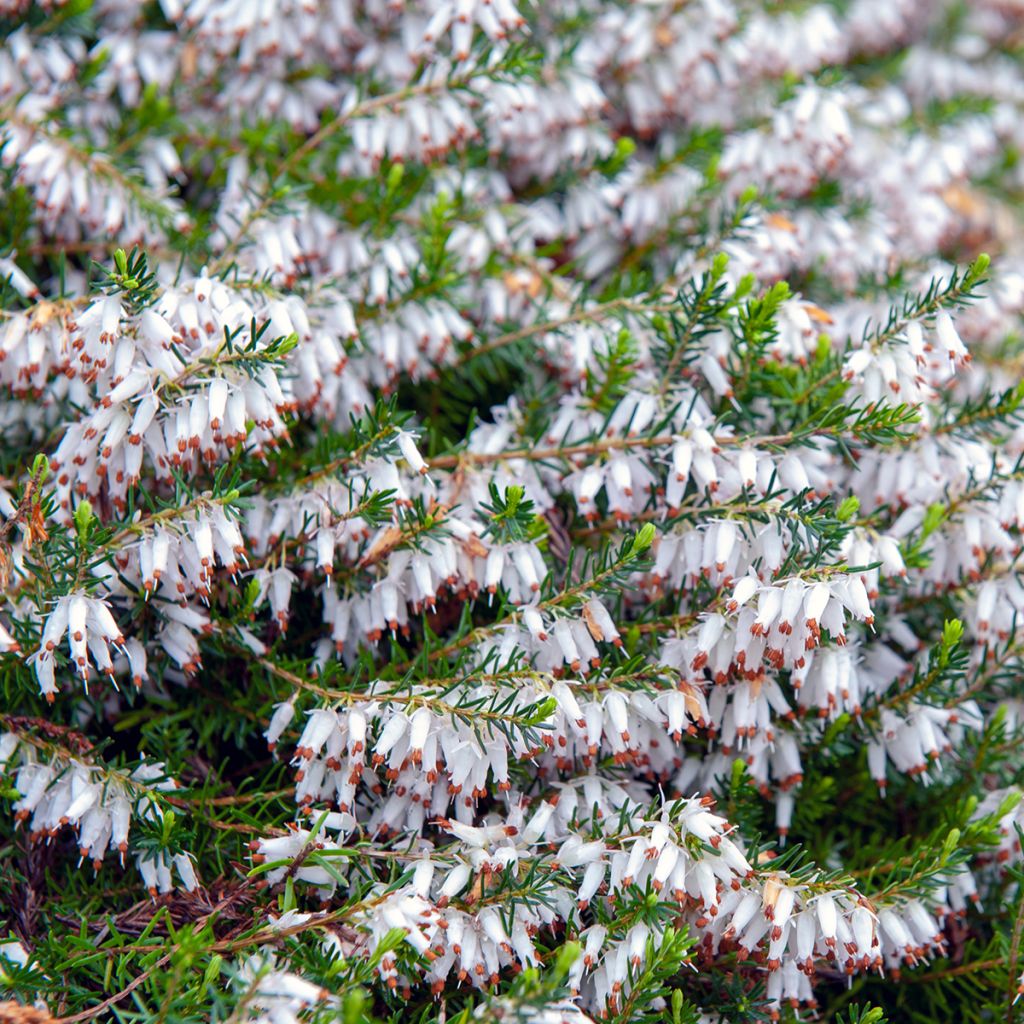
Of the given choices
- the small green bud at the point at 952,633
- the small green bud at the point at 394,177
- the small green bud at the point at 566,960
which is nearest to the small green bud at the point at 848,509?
the small green bud at the point at 952,633

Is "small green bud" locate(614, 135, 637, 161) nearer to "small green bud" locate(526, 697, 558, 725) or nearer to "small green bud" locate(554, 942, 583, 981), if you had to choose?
"small green bud" locate(526, 697, 558, 725)

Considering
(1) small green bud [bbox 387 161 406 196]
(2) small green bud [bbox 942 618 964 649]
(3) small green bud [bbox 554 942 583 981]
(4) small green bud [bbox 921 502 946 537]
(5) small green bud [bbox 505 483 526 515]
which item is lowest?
(2) small green bud [bbox 942 618 964 649]

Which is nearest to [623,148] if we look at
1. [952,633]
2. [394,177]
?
[394,177]

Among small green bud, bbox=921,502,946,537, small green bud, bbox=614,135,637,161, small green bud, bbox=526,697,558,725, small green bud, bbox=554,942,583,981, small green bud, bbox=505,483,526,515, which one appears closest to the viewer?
small green bud, bbox=554,942,583,981

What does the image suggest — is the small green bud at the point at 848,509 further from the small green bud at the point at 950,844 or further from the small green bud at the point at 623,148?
the small green bud at the point at 623,148

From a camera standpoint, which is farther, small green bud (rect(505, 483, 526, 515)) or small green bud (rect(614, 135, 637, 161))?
small green bud (rect(614, 135, 637, 161))

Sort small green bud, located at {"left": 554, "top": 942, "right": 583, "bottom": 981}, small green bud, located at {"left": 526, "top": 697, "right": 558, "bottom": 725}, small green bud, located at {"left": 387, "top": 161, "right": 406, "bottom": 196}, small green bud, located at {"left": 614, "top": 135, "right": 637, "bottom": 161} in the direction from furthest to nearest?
small green bud, located at {"left": 614, "top": 135, "right": 637, "bottom": 161} < small green bud, located at {"left": 387, "top": 161, "right": 406, "bottom": 196} < small green bud, located at {"left": 526, "top": 697, "right": 558, "bottom": 725} < small green bud, located at {"left": 554, "top": 942, "right": 583, "bottom": 981}

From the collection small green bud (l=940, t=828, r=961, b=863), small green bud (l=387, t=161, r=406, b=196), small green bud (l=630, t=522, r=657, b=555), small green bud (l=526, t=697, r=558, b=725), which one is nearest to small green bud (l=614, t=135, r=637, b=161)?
small green bud (l=387, t=161, r=406, b=196)

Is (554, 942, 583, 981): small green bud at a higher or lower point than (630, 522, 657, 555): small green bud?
lower

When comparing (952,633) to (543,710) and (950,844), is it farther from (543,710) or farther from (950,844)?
(543,710)
